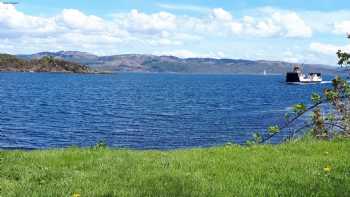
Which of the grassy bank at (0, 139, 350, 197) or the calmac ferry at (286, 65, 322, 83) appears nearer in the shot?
the grassy bank at (0, 139, 350, 197)

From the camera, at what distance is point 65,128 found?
51750 millimetres

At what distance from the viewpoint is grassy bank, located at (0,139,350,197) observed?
977 centimetres

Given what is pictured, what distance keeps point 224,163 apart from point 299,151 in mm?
2829

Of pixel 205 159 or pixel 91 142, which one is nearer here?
pixel 205 159

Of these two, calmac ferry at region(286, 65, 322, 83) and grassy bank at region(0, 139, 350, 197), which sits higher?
grassy bank at region(0, 139, 350, 197)

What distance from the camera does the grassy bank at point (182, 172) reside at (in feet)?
32.1

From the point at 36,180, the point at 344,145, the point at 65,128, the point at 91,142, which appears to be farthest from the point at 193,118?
the point at 36,180

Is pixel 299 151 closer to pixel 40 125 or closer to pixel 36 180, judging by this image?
pixel 36 180

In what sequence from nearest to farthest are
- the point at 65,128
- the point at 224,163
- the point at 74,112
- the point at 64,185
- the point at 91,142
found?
the point at 64,185 < the point at 224,163 < the point at 91,142 < the point at 65,128 < the point at 74,112

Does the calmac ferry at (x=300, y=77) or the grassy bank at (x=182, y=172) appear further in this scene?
the calmac ferry at (x=300, y=77)

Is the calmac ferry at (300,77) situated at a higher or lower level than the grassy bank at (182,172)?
lower

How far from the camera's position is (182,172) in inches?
450

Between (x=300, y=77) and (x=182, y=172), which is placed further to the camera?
(x=300, y=77)

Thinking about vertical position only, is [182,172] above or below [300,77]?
above
